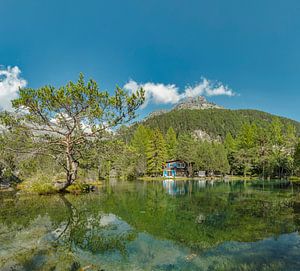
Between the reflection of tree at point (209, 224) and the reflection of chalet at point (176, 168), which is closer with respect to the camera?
the reflection of tree at point (209, 224)

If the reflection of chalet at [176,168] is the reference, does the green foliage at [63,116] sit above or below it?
above

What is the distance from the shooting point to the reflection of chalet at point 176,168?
70.0 meters

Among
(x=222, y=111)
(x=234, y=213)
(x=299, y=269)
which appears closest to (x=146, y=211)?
(x=234, y=213)

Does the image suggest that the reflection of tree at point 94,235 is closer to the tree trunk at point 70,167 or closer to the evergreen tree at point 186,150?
the tree trunk at point 70,167

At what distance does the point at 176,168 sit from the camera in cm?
7088

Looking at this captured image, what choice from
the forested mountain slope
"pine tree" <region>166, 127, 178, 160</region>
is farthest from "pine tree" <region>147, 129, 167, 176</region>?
the forested mountain slope

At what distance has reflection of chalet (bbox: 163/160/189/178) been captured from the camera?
7000 centimetres

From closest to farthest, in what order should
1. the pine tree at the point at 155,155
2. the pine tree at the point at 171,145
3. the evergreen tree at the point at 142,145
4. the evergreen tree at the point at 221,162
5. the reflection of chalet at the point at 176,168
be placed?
the evergreen tree at the point at 142,145 → the pine tree at the point at 155,155 → the evergreen tree at the point at 221,162 → the reflection of chalet at the point at 176,168 → the pine tree at the point at 171,145

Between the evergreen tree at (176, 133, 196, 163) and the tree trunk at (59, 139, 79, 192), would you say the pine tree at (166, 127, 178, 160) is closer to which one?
the evergreen tree at (176, 133, 196, 163)

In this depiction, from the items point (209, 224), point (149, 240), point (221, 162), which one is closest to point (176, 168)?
point (221, 162)

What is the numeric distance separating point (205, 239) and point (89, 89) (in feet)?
48.5

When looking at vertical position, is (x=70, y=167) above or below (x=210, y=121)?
below

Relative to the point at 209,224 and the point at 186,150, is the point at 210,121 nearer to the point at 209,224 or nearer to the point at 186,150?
the point at 186,150

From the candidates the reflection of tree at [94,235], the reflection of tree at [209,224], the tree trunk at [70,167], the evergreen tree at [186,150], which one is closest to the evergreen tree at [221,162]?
the evergreen tree at [186,150]
